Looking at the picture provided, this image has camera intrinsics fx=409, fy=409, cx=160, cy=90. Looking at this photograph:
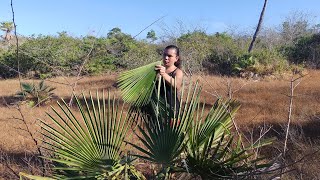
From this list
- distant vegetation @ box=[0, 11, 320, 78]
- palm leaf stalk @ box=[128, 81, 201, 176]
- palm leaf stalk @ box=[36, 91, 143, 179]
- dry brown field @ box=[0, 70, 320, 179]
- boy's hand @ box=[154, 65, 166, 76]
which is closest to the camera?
palm leaf stalk @ box=[128, 81, 201, 176]

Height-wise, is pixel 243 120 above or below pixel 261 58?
below

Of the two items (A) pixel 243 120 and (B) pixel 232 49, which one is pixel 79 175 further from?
A: (B) pixel 232 49

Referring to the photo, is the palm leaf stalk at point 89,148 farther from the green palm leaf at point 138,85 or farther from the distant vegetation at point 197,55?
the distant vegetation at point 197,55

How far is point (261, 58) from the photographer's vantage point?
16.9 metres

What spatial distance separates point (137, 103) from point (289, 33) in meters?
33.4

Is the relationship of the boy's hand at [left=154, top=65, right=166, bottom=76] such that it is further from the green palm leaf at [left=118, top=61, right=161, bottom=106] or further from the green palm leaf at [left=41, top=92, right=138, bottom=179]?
the green palm leaf at [left=41, top=92, right=138, bottom=179]

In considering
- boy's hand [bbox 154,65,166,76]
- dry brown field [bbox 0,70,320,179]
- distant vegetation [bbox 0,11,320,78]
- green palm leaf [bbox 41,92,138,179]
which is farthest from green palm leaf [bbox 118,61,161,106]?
distant vegetation [bbox 0,11,320,78]

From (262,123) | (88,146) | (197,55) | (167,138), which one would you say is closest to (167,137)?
(167,138)

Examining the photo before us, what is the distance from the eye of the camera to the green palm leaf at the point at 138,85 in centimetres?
318

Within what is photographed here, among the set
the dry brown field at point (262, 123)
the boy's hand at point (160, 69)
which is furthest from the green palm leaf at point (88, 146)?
the dry brown field at point (262, 123)

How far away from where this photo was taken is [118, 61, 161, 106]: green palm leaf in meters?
3.18

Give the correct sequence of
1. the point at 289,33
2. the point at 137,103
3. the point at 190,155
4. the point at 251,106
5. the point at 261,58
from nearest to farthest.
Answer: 1. the point at 190,155
2. the point at 137,103
3. the point at 251,106
4. the point at 261,58
5. the point at 289,33

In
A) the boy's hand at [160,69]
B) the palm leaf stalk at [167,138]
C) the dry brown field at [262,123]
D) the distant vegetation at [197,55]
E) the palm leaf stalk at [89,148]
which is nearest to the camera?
the palm leaf stalk at [167,138]

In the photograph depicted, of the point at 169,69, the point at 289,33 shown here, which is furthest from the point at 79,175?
Answer: the point at 289,33
